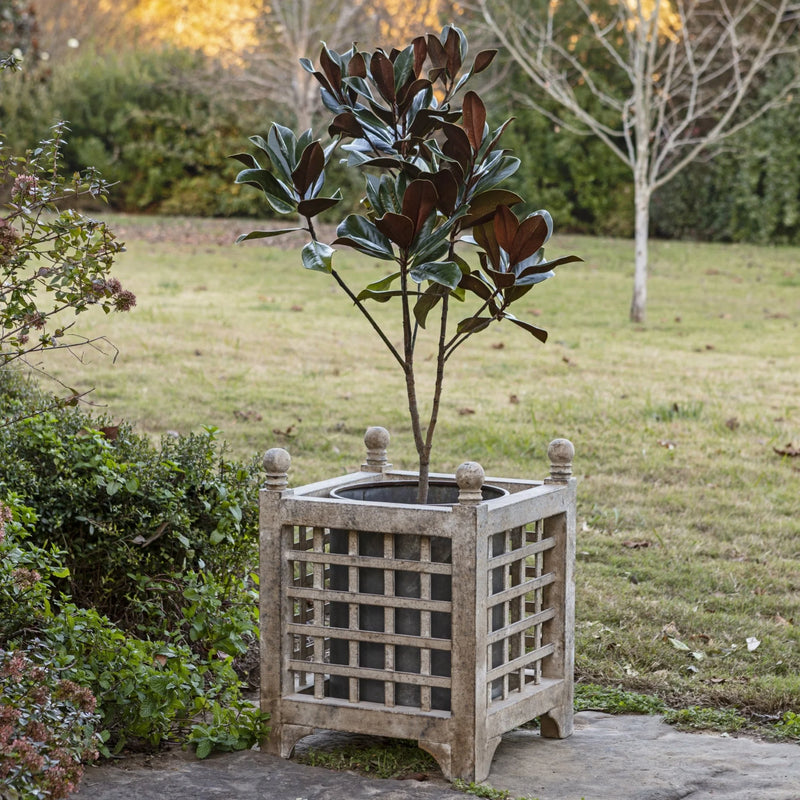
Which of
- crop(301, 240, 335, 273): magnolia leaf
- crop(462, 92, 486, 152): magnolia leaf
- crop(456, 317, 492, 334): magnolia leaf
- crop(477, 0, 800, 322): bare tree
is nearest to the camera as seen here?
crop(301, 240, 335, 273): magnolia leaf

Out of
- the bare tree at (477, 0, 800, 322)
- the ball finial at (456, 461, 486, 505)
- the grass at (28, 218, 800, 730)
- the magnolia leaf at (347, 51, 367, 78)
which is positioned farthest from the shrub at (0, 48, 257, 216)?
the ball finial at (456, 461, 486, 505)

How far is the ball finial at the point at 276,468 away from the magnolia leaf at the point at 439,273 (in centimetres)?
66

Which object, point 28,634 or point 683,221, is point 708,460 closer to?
point 28,634

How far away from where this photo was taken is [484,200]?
3.44 m

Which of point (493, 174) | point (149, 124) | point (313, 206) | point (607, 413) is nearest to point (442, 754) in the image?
point (313, 206)

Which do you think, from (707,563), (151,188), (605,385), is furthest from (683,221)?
(707,563)

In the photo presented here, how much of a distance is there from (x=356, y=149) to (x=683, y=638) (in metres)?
2.46

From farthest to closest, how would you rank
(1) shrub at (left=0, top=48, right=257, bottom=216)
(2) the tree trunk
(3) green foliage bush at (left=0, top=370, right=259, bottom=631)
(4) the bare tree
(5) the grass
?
(1) shrub at (left=0, top=48, right=257, bottom=216) < (4) the bare tree < (2) the tree trunk < (5) the grass < (3) green foliage bush at (left=0, top=370, right=259, bottom=631)

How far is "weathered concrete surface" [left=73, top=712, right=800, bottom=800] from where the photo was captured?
3145 millimetres

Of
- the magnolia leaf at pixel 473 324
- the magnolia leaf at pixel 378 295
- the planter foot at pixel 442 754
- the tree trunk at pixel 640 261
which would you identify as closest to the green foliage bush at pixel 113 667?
the planter foot at pixel 442 754

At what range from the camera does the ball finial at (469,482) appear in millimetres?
3146

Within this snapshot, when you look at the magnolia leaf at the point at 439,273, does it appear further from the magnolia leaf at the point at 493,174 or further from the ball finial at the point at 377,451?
the ball finial at the point at 377,451

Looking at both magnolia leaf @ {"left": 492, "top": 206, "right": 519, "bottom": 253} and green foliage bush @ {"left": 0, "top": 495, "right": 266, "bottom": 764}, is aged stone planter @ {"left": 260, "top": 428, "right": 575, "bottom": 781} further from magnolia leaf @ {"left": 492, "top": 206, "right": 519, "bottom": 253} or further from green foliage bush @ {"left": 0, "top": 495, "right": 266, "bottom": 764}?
magnolia leaf @ {"left": 492, "top": 206, "right": 519, "bottom": 253}

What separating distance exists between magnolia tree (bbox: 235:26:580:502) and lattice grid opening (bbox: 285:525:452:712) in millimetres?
297
